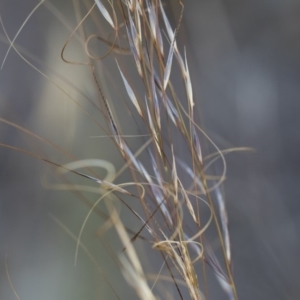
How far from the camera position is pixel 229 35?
0.54 m

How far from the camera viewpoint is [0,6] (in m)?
0.57

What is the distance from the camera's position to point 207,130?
0.53 m

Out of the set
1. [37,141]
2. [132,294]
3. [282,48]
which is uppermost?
[282,48]

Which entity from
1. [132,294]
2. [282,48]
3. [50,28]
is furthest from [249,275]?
[50,28]

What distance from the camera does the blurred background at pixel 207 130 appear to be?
0.51 metres

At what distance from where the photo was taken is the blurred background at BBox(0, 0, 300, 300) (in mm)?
510

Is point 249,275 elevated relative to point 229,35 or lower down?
lower down

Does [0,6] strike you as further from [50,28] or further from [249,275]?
[249,275]

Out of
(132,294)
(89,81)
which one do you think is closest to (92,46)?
(89,81)

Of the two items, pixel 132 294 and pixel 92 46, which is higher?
pixel 92 46

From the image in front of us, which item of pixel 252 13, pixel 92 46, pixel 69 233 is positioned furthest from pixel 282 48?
pixel 69 233

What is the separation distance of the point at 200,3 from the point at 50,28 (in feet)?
0.65

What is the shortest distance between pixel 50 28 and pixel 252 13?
0.85 ft

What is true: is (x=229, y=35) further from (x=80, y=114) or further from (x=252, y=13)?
(x=80, y=114)
